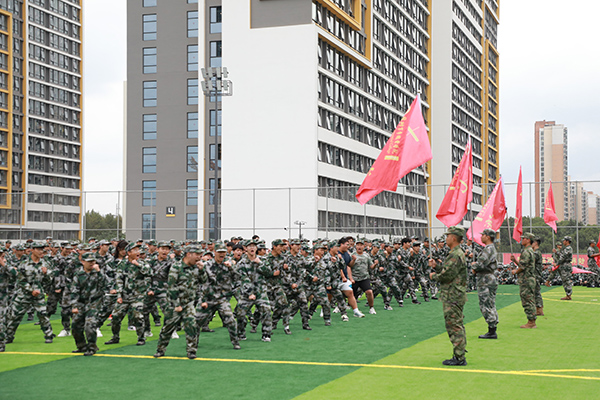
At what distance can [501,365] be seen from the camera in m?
11.7

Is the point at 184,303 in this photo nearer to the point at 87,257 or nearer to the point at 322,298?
the point at 87,257

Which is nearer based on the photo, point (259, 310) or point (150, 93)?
point (259, 310)

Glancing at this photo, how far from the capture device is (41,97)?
326ft

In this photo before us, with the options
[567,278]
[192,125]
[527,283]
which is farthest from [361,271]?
[192,125]

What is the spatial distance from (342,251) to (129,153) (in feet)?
170

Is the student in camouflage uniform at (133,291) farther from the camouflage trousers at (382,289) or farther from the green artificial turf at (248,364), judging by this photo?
the camouflage trousers at (382,289)

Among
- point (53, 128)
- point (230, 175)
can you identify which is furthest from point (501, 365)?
point (53, 128)

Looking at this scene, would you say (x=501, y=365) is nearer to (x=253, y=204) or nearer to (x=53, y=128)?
(x=253, y=204)

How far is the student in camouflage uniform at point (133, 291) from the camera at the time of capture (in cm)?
1460

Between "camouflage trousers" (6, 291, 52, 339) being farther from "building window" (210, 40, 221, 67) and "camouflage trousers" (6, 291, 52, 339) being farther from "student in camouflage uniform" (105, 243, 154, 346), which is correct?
"building window" (210, 40, 221, 67)

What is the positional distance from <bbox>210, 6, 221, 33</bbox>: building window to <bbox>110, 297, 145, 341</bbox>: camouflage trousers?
5246 centimetres

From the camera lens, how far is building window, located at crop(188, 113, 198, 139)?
2609 inches

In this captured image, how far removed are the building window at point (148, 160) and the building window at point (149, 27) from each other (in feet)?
35.6

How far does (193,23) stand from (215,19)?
2.77m
